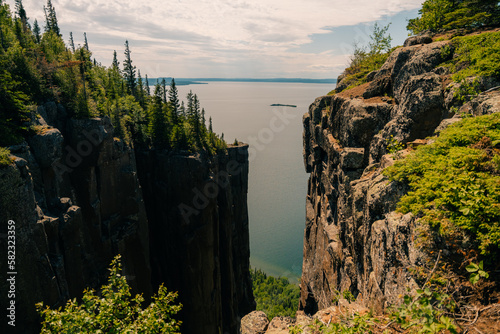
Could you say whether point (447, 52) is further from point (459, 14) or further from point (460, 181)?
point (460, 181)

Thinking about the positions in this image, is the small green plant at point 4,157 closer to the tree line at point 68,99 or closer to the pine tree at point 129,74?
the tree line at point 68,99

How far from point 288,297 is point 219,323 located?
43461 millimetres

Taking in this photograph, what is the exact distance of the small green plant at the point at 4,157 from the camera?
13314 millimetres

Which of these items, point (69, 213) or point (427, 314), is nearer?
point (427, 314)

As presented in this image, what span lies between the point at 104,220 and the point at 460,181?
26.6m

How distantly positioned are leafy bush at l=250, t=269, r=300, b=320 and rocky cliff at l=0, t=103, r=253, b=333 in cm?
3214

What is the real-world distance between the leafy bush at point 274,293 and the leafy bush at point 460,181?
6882 cm

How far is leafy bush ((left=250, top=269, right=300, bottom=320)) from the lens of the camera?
233 feet

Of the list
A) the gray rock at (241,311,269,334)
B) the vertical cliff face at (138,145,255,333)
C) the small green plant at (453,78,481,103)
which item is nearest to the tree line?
the vertical cliff face at (138,145,255,333)

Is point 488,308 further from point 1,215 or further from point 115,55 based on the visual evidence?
point 115,55

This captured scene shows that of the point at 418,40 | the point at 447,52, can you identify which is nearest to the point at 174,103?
the point at 418,40

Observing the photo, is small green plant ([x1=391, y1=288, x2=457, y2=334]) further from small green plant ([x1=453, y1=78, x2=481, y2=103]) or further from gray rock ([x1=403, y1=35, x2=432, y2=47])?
gray rock ([x1=403, y1=35, x2=432, y2=47])

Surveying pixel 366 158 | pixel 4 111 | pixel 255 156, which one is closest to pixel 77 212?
pixel 4 111

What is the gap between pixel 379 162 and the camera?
12.8 meters
